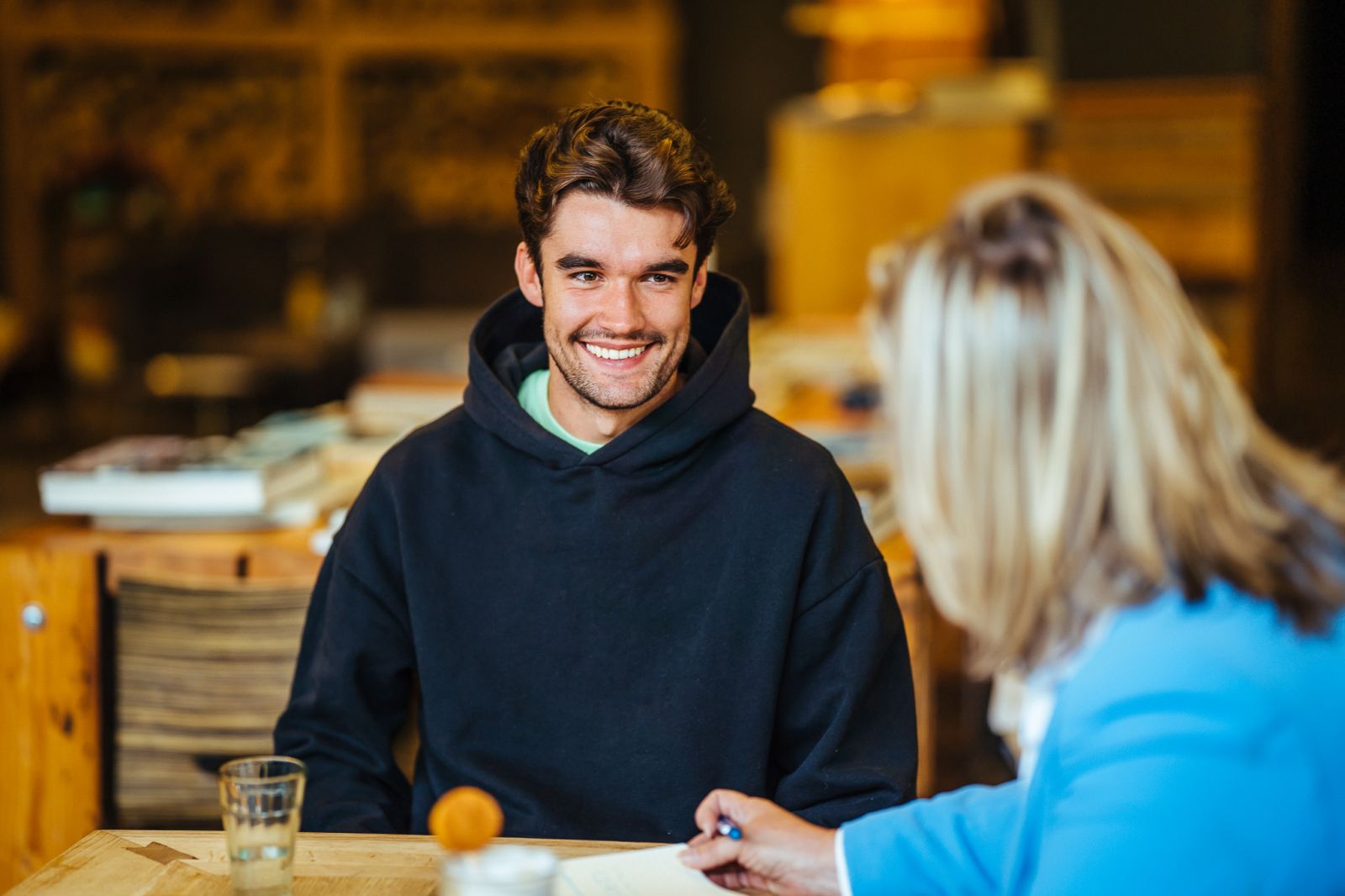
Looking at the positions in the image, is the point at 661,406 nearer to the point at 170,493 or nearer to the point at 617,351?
the point at 617,351

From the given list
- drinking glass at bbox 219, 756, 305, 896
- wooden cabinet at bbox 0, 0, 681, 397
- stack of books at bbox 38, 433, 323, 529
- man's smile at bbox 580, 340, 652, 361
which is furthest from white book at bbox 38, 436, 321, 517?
wooden cabinet at bbox 0, 0, 681, 397

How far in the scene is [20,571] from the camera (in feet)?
7.78

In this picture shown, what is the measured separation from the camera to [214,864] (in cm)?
143

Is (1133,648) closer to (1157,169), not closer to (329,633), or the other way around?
(329,633)

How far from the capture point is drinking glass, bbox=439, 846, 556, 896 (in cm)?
100

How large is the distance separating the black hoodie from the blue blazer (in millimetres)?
634

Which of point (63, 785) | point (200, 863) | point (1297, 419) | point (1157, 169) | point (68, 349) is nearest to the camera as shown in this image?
point (200, 863)

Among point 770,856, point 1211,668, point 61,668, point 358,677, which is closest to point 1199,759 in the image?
point 1211,668

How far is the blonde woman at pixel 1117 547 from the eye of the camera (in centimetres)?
106

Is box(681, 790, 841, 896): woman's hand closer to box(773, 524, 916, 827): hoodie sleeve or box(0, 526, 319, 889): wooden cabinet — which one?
box(773, 524, 916, 827): hoodie sleeve

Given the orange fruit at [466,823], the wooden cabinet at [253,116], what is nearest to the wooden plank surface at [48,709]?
the orange fruit at [466,823]

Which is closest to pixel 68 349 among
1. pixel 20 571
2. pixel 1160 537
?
pixel 20 571

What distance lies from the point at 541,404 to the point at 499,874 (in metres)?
1.05

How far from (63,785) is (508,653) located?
0.94 m
